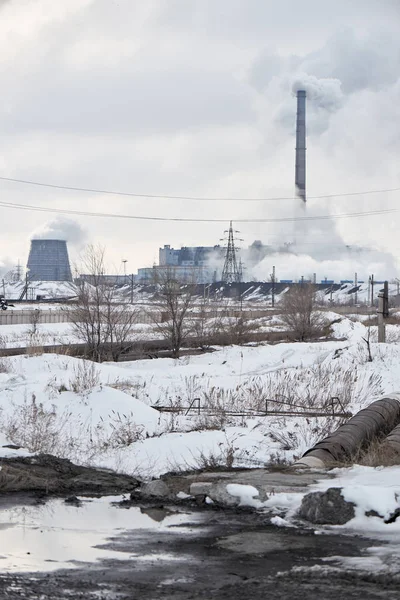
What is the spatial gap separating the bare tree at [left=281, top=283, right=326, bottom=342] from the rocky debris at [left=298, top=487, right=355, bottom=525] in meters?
39.6

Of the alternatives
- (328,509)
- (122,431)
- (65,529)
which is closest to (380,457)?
(328,509)

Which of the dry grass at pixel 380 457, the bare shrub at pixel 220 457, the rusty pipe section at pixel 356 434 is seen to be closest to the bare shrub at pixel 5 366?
the rusty pipe section at pixel 356 434

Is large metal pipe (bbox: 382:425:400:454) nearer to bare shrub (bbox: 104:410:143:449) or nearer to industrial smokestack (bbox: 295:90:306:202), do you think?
bare shrub (bbox: 104:410:143:449)

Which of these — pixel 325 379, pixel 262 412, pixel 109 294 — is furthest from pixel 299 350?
pixel 262 412

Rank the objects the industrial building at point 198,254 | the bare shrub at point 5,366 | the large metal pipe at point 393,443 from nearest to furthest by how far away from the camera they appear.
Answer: the large metal pipe at point 393,443, the bare shrub at point 5,366, the industrial building at point 198,254

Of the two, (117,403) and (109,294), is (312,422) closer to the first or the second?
(117,403)

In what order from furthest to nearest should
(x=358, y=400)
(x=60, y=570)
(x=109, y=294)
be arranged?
1. (x=109, y=294)
2. (x=358, y=400)
3. (x=60, y=570)

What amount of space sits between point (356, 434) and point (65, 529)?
18.7 ft

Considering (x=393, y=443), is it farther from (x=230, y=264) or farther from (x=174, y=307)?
(x=230, y=264)

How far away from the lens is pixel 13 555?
640 cm

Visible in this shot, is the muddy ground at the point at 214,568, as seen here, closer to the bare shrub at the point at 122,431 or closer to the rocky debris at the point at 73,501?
the rocky debris at the point at 73,501

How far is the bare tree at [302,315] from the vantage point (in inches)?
1860

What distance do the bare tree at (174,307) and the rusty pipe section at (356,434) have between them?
20.5 metres

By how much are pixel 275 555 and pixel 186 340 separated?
3088 centimetres
